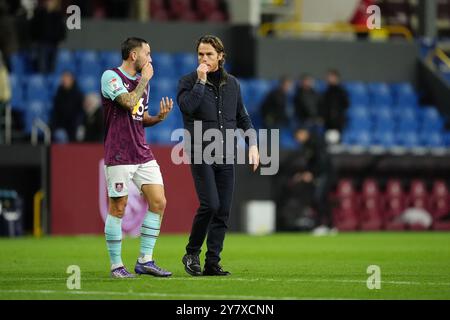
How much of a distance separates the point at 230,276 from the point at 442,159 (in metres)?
15.0

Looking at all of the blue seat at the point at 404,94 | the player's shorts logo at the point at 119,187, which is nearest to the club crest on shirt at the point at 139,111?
the player's shorts logo at the point at 119,187

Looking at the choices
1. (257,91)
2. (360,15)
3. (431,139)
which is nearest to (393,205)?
(431,139)

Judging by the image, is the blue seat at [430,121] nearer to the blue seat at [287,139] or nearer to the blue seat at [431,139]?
the blue seat at [431,139]

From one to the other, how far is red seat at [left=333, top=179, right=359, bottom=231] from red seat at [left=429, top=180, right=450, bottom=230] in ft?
5.80

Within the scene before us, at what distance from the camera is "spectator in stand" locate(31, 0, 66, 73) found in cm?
2494

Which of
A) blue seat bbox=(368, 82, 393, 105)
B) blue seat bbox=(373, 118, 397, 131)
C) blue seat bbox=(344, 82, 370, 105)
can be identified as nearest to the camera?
blue seat bbox=(373, 118, 397, 131)

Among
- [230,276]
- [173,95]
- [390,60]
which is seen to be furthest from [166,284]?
[390,60]

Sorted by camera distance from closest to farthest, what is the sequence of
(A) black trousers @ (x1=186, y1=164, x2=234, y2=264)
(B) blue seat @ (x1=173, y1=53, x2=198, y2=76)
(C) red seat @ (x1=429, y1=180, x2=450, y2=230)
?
1. (A) black trousers @ (x1=186, y1=164, x2=234, y2=264)
2. (C) red seat @ (x1=429, y1=180, x2=450, y2=230)
3. (B) blue seat @ (x1=173, y1=53, x2=198, y2=76)

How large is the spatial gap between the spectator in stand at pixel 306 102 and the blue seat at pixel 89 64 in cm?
422

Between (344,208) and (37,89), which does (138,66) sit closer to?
(37,89)

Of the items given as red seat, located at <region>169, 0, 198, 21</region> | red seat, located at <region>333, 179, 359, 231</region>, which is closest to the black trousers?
red seat, located at <region>333, 179, 359, 231</region>

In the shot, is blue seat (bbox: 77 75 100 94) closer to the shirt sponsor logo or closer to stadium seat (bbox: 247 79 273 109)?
stadium seat (bbox: 247 79 273 109)

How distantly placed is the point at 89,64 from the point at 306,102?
15.2ft
